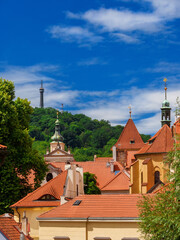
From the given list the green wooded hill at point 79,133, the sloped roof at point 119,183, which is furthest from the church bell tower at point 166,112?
the green wooded hill at point 79,133

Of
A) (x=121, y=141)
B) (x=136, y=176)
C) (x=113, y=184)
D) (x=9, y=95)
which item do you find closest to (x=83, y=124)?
(x=121, y=141)

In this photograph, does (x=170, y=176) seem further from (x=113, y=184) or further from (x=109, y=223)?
(x=113, y=184)

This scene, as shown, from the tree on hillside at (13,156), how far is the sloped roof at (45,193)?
1289 mm

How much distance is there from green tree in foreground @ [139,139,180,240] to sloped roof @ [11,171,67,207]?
14915 millimetres

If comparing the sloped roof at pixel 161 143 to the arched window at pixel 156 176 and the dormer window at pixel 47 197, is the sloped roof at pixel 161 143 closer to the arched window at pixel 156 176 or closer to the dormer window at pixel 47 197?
the arched window at pixel 156 176

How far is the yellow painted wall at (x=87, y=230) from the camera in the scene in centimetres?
2746

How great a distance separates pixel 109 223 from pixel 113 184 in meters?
45.3

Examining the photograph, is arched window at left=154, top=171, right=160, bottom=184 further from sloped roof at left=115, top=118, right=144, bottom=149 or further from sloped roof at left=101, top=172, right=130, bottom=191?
sloped roof at left=115, top=118, right=144, bottom=149

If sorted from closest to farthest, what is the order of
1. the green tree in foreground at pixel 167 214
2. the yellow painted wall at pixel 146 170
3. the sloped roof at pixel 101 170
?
1. the green tree in foreground at pixel 167 214
2. the yellow painted wall at pixel 146 170
3. the sloped roof at pixel 101 170

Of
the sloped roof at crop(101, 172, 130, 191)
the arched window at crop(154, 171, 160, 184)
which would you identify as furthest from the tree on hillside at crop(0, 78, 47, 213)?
the sloped roof at crop(101, 172, 130, 191)

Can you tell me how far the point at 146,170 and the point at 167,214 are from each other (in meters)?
31.6

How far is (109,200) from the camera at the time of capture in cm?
2964

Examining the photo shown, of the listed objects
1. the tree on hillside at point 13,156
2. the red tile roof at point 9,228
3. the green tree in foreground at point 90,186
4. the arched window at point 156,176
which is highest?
the tree on hillside at point 13,156

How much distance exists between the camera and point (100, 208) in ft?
94.7
